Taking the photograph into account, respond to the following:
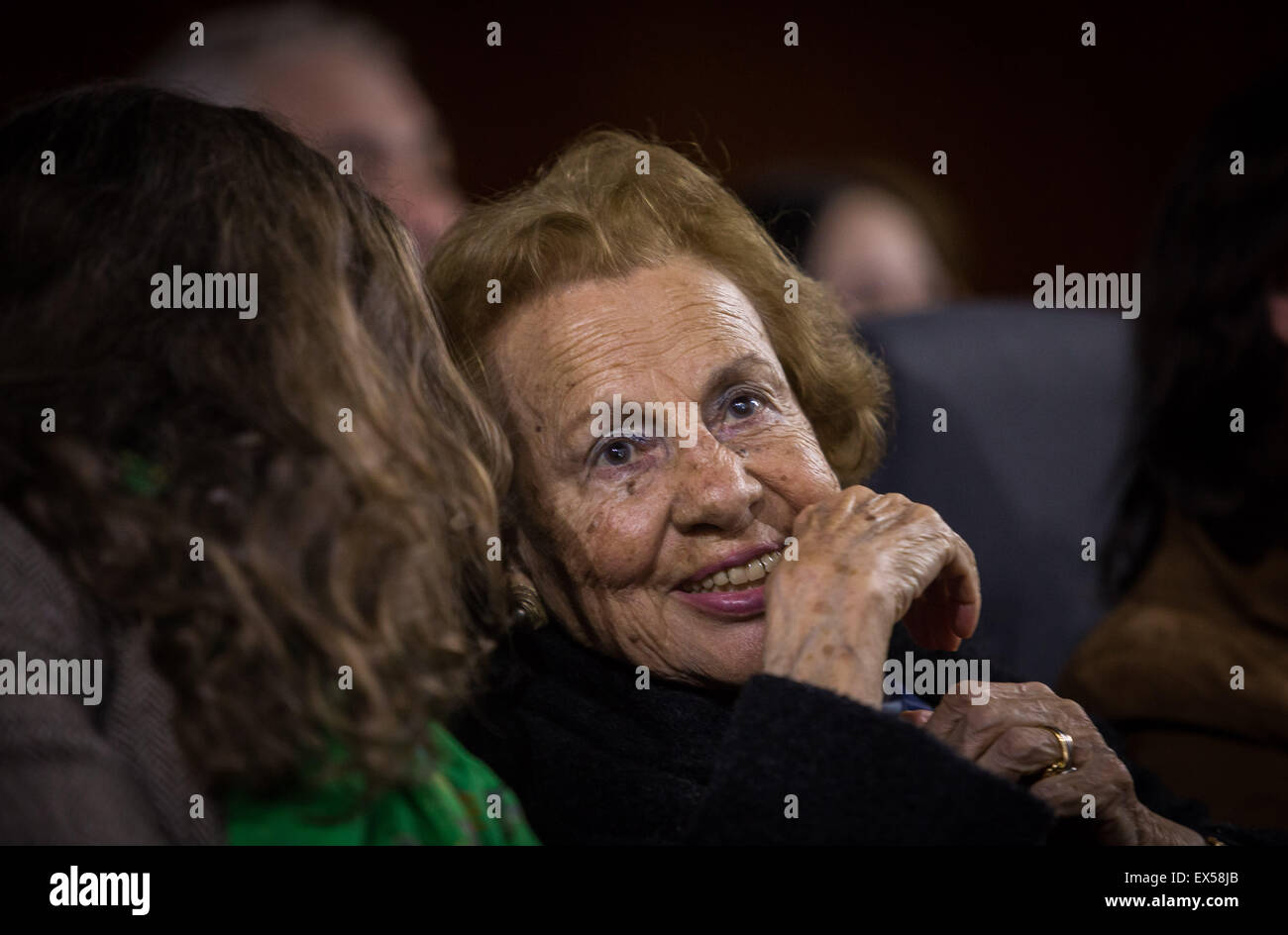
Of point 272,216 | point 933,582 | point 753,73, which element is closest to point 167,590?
point 272,216

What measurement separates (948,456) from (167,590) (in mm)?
1876

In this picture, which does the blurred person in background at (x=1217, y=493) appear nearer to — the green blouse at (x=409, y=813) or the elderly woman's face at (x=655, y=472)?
the elderly woman's face at (x=655, y=472)

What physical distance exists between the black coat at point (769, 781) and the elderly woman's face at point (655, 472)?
16cm

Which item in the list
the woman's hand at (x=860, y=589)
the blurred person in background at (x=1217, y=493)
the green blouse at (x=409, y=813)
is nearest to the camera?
the green blouse at (x=409, y=813)

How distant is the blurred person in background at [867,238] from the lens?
3543mm

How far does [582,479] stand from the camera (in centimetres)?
163

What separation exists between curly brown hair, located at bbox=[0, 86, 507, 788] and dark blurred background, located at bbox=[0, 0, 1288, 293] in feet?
6.04

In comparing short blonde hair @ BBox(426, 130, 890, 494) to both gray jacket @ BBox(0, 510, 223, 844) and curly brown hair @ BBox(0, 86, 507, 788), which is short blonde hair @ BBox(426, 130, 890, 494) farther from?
gray jacket @ BBox(0, 510, 223, 844)

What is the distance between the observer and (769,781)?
1.27 m

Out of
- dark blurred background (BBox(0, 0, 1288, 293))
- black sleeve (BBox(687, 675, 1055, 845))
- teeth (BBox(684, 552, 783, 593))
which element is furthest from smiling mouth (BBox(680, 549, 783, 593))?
dark blurred background (BBox(0, 0, 1288, 293))

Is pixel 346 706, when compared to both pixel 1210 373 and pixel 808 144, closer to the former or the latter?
pixel 1210 373

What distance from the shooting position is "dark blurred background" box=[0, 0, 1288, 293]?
11.0ft

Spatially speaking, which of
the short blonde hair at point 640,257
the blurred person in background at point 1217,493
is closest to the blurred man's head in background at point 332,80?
the short blonde hair at point 640,257

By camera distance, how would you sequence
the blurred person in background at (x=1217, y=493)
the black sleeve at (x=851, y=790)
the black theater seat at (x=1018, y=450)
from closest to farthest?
the black sleeve at (x=851, y=790)
the blurred person in background at (x=1217, y=493)
the black theater seat at (x=1018, y=450)
